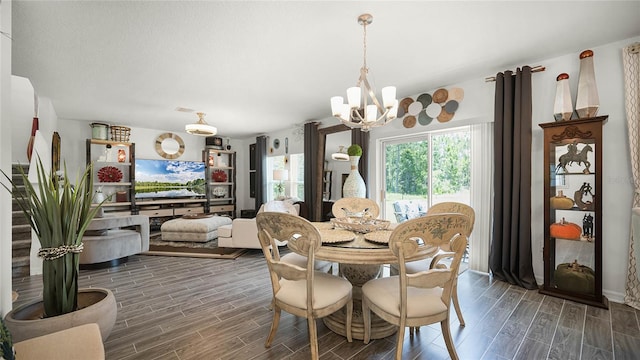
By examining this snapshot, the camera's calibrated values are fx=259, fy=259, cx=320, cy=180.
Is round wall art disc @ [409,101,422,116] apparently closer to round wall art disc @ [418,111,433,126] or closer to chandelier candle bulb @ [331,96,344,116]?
round wall art disc @ [418,111,433,126]

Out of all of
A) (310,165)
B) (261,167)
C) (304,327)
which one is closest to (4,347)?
(304,327)

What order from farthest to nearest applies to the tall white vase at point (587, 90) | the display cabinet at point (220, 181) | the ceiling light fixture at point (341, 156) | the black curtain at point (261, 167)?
the display cabinet at point (220, 181) → the black curtain at point (261, 167) → the ceiling light fixture at point (341, 156) → the tall white vase at point (587, 90)

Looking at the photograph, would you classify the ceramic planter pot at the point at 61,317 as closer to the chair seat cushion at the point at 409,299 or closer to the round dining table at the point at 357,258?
the round dining table at the point at 357,258

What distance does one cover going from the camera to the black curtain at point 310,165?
17.1 feet

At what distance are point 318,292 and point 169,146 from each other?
643 cm

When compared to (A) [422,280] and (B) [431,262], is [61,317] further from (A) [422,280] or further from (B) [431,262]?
(B) [431,262]

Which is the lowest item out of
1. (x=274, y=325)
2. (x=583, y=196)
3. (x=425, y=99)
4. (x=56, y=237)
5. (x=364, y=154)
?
(x=274, y=325)

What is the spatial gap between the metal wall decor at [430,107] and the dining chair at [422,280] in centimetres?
246

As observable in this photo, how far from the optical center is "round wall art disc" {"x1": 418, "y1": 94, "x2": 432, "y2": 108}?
3.67 m

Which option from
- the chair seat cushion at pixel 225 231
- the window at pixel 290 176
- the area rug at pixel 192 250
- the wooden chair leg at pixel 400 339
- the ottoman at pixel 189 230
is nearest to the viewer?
the wooden chair leg at pixel 400 339

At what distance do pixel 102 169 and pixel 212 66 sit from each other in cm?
460

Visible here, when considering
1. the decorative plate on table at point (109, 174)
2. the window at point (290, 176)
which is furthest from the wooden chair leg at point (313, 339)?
the decorative plate on table at point (109, 174)

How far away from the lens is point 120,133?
225 inches

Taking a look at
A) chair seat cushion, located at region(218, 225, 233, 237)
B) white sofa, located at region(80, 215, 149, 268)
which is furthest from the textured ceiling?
chair seat cushion, located at region(218, 225, 233, 237)
